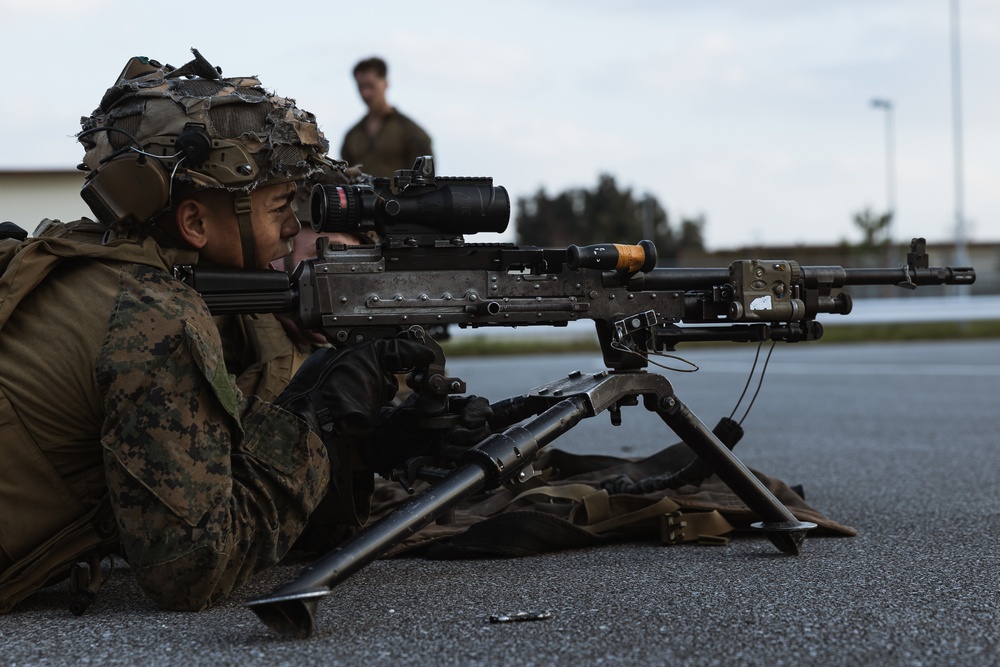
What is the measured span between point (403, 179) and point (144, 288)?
2.62 ft

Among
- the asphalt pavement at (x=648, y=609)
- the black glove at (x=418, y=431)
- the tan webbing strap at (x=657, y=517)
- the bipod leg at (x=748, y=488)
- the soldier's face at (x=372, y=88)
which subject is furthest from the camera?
the soldier's face at (x=372, y=88)

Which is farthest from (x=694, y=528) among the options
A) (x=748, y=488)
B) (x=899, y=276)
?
(x=899, y=276)

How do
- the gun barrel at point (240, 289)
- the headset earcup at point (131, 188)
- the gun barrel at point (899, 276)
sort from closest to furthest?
the headset earcup at point (131, 188), the gun barrel at point (240, 289), the gun barrel at point (899, 276)

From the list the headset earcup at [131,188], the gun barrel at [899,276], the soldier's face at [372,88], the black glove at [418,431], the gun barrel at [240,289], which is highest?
the soldier's face at [372,88]

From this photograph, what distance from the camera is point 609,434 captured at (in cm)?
798

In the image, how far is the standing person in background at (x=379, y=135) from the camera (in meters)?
8.17

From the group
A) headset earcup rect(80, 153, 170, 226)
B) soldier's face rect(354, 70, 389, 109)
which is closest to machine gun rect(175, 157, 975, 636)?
headset earcup rect(80, 153, 170, 226)

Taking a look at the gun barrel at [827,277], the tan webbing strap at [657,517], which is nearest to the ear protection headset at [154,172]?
the gun barrel at [827,277]

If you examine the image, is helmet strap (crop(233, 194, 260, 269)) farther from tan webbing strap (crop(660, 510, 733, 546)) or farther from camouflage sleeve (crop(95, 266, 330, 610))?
tan webbing strap (crop(660, 510, 733, 546))

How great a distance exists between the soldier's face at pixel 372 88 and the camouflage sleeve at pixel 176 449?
19.0 feet

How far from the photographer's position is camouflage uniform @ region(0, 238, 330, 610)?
266 centimetres

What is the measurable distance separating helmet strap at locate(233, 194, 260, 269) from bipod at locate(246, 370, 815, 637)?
2.68 ft

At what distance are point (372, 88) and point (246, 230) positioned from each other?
5.52 m

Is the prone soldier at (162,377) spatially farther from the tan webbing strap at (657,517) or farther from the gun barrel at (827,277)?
the tan webbing strap at (657,517)
